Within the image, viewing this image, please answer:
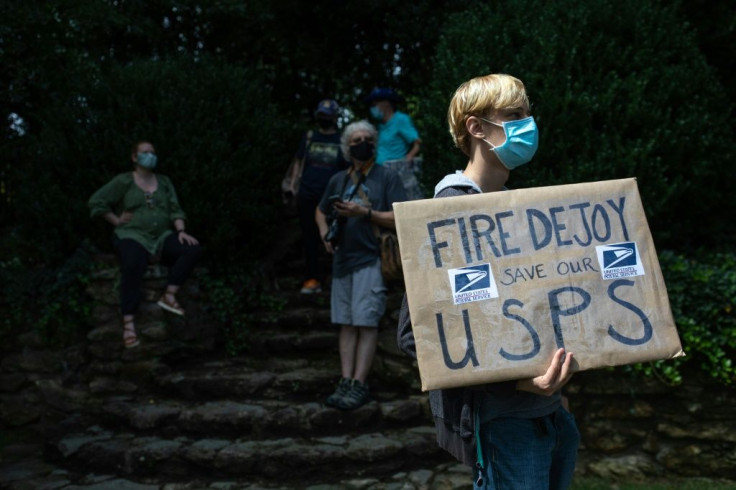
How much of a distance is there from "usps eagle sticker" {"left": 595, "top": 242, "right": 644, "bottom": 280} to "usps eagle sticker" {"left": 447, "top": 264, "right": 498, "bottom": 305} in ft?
1.07

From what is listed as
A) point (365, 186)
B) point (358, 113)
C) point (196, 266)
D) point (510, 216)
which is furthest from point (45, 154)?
point (510, 216)

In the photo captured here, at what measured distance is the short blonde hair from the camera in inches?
87.7

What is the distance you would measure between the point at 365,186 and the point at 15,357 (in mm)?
3357

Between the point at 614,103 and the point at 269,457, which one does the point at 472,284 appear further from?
the point at 614,103

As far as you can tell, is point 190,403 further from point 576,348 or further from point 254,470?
point 576,348

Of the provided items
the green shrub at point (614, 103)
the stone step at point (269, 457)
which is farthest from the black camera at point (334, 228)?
the stone step at point (269, 457)

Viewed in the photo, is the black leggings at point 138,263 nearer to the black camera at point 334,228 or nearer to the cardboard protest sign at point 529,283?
the black camera at point 334,228

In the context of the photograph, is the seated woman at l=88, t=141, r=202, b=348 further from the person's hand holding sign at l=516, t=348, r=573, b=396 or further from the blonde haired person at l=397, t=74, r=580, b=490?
the person's hand holding sign at l=516, t=348, r=573, b=396

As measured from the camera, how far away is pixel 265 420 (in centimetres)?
523

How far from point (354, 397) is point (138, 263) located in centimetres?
208

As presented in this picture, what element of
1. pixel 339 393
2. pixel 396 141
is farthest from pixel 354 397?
pixel 396 141

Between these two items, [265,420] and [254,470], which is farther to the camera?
[265,420]

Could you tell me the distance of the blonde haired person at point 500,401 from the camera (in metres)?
2.11

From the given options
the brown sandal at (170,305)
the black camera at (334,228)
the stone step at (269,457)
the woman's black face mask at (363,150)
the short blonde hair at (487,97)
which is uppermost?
the woman's black face mask at (363,150)
